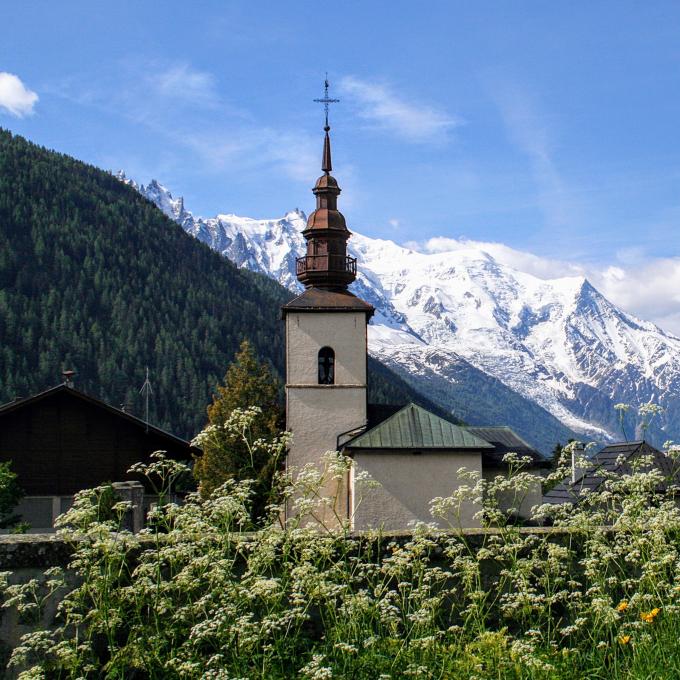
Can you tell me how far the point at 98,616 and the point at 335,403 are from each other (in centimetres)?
2529

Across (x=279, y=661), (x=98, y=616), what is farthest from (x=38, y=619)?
(x=279, y=661)

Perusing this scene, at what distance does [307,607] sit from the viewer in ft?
27.1

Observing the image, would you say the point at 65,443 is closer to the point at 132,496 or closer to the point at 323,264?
the point at 323,264

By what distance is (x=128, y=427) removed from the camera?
1469 inches

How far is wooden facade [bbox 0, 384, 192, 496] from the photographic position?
36.0 meters

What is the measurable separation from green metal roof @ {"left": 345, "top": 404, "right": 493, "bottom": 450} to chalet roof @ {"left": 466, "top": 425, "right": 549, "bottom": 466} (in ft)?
3.83

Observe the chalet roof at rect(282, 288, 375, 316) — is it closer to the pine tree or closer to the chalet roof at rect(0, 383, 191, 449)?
the pine tree

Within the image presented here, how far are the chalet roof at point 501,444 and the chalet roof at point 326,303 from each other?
5837 mm

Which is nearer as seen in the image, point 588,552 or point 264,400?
point 588,552

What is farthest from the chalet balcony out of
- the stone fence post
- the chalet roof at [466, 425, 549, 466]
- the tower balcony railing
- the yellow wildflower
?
the yellow wildflower

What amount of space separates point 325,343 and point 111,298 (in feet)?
395

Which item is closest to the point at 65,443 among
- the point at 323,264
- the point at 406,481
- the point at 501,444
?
the point at 323,264

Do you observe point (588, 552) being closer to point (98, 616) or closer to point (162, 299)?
point (98, 616)

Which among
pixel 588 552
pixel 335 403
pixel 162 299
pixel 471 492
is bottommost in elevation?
pixel 588 552
